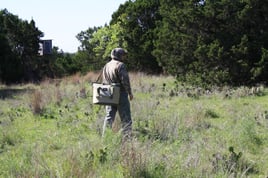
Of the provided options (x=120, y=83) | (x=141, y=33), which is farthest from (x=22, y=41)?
(x=120, y=83)

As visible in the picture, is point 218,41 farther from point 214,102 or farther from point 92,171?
point 92,171

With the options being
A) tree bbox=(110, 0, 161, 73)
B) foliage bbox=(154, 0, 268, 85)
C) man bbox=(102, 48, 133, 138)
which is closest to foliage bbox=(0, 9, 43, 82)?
tree bbox=(110, 0, 161, 73)

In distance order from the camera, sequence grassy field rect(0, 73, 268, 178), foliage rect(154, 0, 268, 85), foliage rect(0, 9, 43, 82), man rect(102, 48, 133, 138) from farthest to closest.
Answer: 1. foliage rect(0, 9, 43, 82)
2. foliage rect(154, 0, 268, 85)
3. man rect(102, 48, 133, 138)
4. grassy field rect(0, 73, 268, 178)

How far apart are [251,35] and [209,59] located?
170 cm

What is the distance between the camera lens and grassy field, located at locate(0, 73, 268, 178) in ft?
14.5

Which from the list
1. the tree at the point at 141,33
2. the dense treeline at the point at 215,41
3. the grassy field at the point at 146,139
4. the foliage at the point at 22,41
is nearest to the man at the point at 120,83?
the grassy field at the point at 146,139

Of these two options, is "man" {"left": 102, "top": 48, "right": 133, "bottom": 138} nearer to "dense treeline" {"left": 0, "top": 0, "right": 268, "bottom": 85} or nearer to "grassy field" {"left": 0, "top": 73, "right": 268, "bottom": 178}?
"grassy field" {"left": 0, "top": 73, "right": 268, "bottom": 178}

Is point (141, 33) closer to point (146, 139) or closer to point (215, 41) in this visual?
point (215, 41)

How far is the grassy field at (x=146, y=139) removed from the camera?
4.43m

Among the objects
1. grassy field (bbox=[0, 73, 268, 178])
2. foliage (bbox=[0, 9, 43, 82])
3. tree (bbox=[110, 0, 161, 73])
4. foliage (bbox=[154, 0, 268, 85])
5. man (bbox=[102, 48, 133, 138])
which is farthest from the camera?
foliage (bbox=[0, 9, 43, 82])

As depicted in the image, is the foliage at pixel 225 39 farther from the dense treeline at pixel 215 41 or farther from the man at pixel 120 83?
the man at pixel 120 83

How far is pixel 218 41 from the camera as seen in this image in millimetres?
15695

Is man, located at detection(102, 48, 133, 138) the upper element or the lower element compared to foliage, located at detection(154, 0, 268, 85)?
lower

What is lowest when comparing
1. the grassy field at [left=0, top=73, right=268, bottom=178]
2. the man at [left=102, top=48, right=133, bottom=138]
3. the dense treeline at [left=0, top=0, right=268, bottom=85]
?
the grassy field at [left=0, top=73, right=268, bottom=178]
